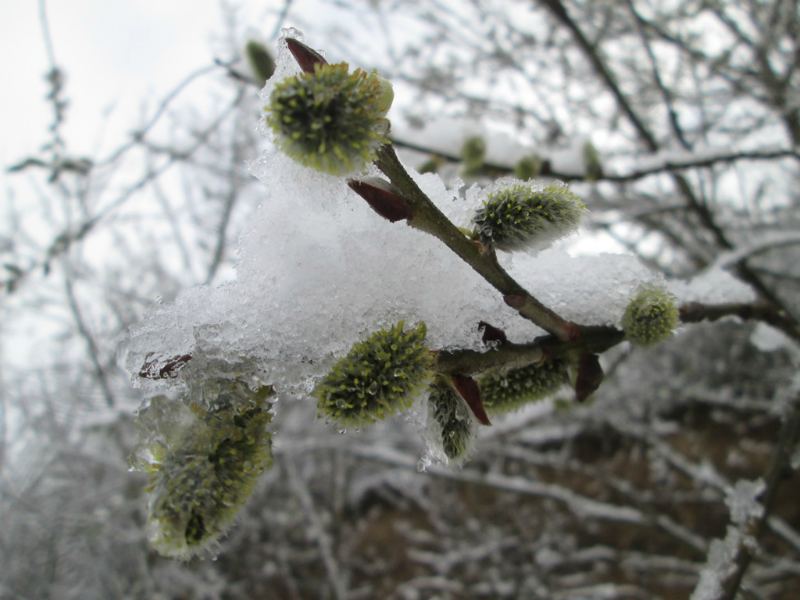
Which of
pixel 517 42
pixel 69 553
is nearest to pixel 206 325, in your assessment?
pixel 517 42

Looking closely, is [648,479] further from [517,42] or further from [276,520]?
[517,42]

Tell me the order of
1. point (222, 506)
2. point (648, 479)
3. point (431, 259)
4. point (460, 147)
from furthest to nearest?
1. point (648, 479)
2. point (460, 147)
3. point (431, 259)
4. point (222, 506)

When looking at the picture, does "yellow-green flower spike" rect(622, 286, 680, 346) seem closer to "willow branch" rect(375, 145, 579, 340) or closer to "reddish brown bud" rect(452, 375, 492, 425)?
"willow branch" rect(375, 145, 579, 340)

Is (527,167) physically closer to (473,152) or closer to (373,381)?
(473,152)

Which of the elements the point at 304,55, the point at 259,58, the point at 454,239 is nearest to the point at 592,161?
the point at 259,58

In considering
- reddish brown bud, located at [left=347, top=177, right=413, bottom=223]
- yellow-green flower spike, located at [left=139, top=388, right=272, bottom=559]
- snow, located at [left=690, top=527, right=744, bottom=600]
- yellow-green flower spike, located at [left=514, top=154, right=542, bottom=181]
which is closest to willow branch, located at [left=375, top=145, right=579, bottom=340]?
reddish brown bud, located at [left=347, top=177, right=413, bottom=223]
